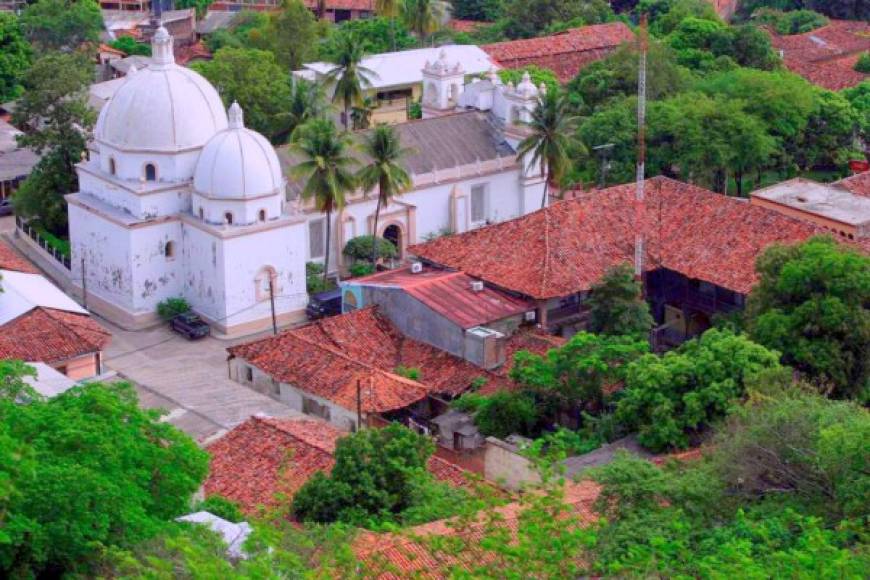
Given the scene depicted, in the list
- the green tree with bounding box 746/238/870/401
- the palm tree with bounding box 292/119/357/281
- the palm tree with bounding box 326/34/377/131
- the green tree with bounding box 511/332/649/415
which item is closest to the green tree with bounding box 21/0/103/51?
the palm tree with bounding box 326/34/377/131

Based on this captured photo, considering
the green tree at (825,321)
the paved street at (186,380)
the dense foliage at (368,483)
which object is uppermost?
the green tree at (825,321)

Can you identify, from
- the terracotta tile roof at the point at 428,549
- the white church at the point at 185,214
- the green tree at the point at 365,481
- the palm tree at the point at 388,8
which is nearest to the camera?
the terracotta tile roof at the point at 428,549

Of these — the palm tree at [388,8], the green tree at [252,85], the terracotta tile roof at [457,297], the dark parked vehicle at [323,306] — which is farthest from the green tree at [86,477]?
the palm tree at [388,8]

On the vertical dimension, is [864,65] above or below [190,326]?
above

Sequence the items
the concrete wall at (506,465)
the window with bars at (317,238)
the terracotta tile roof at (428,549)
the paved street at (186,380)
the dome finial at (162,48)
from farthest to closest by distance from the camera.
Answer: the window with bars at (317,238) < the dome finial at (162,48) < the paved street at (186,380) < the concrete wall at (506,465) < the terracotta tile roof at (428,549)

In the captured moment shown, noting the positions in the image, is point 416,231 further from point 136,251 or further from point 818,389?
point 818,389

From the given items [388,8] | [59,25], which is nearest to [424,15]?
[388,8]

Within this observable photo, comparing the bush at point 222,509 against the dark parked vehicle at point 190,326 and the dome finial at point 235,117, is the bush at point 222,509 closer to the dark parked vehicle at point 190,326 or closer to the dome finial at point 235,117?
the dark parked vehicle at point 190,326

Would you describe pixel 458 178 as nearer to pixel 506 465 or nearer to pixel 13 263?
pixel 13 263

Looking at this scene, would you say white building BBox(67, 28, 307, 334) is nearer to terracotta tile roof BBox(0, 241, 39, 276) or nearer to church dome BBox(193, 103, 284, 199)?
church dome BBox(193, 103, 284, 199)
